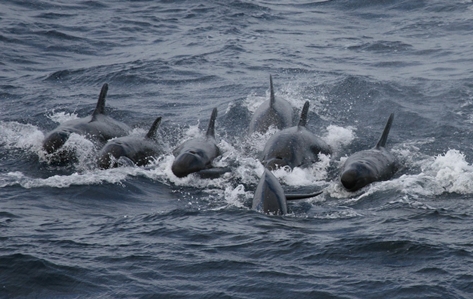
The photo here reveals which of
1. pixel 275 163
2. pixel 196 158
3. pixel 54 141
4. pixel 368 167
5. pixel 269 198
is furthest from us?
pixel 54 141

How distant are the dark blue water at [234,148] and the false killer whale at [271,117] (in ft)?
1.59

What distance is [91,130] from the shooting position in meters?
19.2

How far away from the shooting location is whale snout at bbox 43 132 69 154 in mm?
18203

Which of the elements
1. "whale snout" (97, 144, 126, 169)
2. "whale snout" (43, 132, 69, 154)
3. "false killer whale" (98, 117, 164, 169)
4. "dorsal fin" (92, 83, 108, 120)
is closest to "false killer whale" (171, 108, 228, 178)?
"false killer whale" (98, 117, 164, 169)

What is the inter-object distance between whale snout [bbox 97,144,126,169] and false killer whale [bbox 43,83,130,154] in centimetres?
115

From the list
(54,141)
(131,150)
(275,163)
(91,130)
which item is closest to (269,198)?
(275,163)

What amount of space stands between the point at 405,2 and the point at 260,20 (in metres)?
6.35

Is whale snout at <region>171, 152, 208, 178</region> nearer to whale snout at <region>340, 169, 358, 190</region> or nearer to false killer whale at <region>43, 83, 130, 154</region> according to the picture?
false killer whale at <region>43, 83, 130, 154</region>

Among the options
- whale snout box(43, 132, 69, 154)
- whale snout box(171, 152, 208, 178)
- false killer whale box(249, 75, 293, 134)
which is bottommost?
whale snout box(171, 152, 208, 178)

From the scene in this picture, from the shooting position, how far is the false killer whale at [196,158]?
17.2 meters

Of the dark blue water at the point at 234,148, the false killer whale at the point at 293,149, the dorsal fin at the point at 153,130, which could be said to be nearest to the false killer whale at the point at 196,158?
the dark blue water at the point at 234,148

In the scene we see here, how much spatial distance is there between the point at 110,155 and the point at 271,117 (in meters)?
4.37

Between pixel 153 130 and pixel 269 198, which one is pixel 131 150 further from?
pixel 269 198

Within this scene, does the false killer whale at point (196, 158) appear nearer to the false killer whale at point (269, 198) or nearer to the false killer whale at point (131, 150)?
the false killer whale at point (131, 150)
